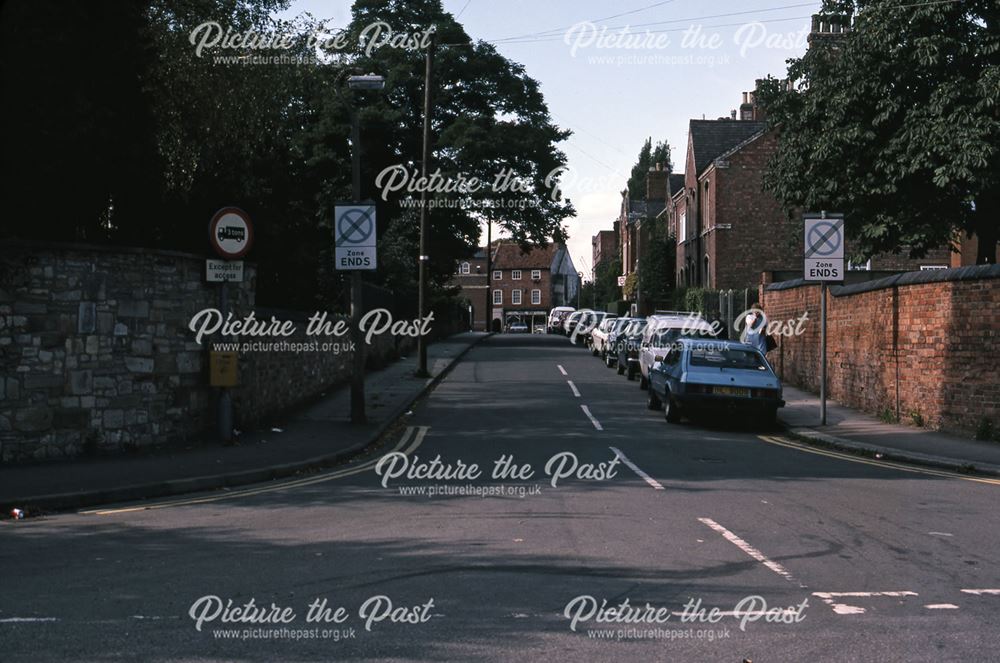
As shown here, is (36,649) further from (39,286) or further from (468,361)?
(468,361)

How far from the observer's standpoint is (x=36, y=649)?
17.4 ft

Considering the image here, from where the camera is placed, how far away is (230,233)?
47.8 ft

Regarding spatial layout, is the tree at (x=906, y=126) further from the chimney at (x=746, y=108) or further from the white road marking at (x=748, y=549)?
the chimney at (x=746, y=108)

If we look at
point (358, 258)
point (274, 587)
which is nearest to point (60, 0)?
point (358, 258)

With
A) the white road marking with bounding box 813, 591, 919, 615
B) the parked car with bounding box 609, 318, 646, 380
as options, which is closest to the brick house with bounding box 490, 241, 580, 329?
the parked car with bounding box 609, 318, 646, 380

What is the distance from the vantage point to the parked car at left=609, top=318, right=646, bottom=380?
27922mm

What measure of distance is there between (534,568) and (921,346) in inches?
499

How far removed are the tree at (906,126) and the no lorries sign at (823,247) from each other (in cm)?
599

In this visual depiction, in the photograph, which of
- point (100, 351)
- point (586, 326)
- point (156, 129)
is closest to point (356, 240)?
point (156, 129)

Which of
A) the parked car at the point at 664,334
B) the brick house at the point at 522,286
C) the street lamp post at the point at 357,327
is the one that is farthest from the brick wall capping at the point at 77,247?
the brick house at the point at 522,286

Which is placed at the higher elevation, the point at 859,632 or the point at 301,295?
the point at 301,295

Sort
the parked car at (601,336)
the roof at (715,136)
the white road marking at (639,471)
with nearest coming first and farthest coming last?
the white road marking at (639,471) → the parked car at (601,336) → the roof at (715,136)

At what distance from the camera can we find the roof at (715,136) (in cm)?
5109

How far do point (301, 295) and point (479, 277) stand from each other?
87808 millimetres
